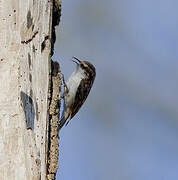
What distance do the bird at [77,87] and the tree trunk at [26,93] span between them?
1024mm

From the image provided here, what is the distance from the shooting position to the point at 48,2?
2867 mm

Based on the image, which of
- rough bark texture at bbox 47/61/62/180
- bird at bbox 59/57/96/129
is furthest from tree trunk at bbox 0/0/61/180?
bird at bbox 59/57/96/129

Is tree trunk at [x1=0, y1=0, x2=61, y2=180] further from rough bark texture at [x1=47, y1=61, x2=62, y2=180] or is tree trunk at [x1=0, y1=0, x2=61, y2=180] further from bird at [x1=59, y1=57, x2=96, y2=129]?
bird at [x1=59, y1=57, x2=96, y2=129]

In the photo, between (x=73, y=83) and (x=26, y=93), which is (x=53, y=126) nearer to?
(x=26, y=93)

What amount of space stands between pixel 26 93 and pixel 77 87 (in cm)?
163

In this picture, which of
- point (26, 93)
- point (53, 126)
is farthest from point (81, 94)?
point (26, 93)

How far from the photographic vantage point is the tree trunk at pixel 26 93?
239cm

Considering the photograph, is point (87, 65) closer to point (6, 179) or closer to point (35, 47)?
point (35, 47)

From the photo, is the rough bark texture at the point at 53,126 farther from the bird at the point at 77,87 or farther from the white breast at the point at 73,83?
the white breast at the point at 73,83

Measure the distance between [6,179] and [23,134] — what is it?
0.19 meters

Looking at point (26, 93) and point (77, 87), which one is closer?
point (26, 93)

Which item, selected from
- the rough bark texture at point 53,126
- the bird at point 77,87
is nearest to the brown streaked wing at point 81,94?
the bird at point 77,87

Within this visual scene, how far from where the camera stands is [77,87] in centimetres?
412

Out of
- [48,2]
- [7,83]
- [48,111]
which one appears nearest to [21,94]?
[7,83]
